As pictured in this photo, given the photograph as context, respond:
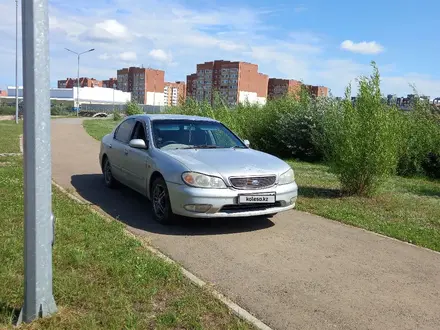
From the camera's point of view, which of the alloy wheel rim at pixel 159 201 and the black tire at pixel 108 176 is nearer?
the alloy wheel rim at pixel 159 201

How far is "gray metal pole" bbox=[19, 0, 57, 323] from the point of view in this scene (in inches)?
117

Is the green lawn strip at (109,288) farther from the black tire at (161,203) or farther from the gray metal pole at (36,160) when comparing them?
the black tire at (161,203)

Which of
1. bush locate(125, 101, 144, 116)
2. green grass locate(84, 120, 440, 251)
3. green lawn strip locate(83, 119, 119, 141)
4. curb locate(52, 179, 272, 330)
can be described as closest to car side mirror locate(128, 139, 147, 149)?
curb locate(52, 179, 272, 330)

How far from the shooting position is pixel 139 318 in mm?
3418

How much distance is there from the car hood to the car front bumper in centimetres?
24

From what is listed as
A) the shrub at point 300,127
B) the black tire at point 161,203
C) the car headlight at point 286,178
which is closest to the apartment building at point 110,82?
the shrub at point 300,127

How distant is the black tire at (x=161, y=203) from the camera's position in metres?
6.12

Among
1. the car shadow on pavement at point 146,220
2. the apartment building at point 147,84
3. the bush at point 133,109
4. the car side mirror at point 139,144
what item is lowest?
the car shadow on pavement at point 146,220

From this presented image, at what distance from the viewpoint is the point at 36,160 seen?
3.06 m

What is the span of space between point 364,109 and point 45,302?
22.9ft

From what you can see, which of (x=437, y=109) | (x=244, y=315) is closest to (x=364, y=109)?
(x=244, y=315)

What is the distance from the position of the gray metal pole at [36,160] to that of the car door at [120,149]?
465 centimetres

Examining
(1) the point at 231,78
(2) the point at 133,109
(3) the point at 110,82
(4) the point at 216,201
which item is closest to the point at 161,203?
(4) the point at 216,201

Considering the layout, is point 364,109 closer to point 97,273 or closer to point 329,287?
point 329,287
